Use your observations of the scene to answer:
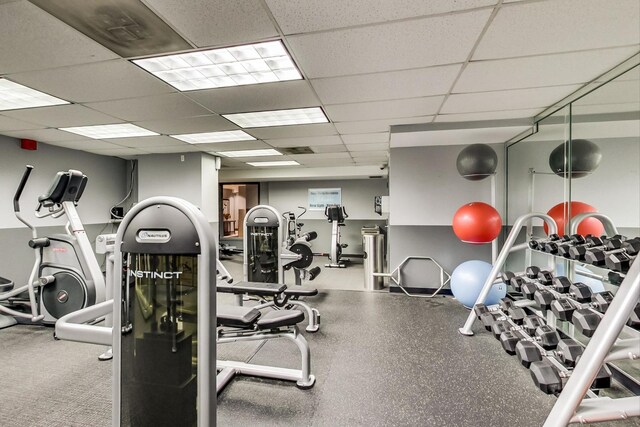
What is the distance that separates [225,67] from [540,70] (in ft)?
7.88

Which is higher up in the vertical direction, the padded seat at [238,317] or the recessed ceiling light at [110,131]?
the recessed ceiling light at [110,131]

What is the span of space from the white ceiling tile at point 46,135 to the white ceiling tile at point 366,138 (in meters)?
3.80

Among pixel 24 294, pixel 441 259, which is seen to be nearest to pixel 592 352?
pixel 441 259

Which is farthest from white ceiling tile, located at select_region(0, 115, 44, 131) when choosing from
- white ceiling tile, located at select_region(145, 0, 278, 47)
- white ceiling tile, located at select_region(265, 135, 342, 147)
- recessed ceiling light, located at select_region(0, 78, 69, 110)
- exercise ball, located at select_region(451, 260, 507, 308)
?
exercise ball, located at select_region(451, 260, 507, 308)

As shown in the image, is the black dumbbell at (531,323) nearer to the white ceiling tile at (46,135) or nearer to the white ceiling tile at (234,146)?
the white ceiling tile at (234,146)

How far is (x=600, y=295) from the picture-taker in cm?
153

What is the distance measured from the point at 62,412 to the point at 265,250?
2.22 metres

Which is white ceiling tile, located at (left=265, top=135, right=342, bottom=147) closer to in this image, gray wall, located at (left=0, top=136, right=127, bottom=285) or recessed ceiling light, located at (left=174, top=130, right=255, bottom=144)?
recessed ceiling light, located at (left=174, top=130, right=255, bottom=144)

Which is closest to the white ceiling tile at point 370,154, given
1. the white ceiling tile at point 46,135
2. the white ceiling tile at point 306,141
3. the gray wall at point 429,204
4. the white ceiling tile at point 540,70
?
the white ceiling tile at point 306,141

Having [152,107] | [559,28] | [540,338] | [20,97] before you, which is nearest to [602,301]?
[540,338]

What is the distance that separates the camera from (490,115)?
340 centimetres

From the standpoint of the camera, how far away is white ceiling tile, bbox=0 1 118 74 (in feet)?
5.20

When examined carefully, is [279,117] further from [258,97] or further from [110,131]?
[110,131]

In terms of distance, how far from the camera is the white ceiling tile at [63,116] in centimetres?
306
